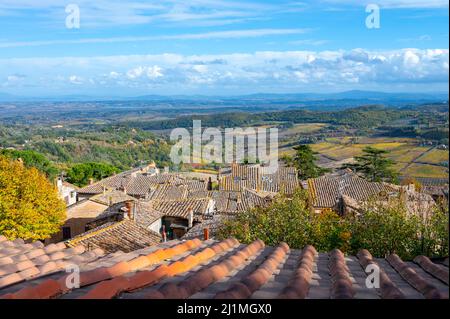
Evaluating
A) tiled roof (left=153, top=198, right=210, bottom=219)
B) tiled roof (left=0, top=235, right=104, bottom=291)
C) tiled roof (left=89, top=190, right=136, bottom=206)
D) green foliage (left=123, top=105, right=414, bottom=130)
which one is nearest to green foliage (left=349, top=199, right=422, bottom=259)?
tiled roof (left=0, top=235, right=104, bottom=291)

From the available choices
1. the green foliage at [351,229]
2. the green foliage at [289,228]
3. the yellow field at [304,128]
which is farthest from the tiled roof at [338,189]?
the yellow field at [304,128]

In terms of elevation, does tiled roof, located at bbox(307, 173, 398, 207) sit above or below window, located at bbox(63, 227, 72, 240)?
above

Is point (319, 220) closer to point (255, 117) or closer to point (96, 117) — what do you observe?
point (255, 117)

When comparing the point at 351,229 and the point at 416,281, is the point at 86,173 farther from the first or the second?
the point at 416,281

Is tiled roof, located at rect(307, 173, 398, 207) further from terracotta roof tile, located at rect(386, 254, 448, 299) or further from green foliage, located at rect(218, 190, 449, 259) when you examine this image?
terracotta roof tile, located at rect(386, 254, 448, 299)

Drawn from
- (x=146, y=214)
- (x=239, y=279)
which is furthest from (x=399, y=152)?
(x=239, y=279)

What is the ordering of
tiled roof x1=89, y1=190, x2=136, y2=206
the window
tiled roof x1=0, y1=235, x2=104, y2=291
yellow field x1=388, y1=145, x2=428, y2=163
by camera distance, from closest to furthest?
1. tiled roof x1=0, y1=235, x2=104, y2=291
2. the window
3. tiled roof x1=89, y1=190, x2=136, y2=206
4. yellow field x1=388, y1=145, x2=428, y2=163
